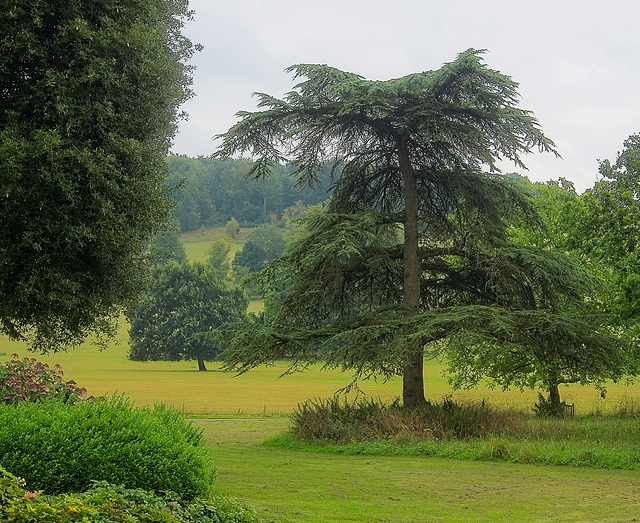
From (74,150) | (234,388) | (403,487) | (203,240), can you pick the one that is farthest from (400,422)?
(203,240)

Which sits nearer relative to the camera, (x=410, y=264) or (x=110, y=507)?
(x=110, y=507)

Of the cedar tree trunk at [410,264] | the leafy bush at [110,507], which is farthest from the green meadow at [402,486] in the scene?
the cedar tree trunk at [410,264]

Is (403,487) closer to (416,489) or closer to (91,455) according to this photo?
(416,489)

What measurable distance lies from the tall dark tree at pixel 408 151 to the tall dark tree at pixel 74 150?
19.0 feet

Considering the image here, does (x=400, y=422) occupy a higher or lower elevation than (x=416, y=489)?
higher

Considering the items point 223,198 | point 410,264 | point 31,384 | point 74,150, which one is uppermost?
point 223,198

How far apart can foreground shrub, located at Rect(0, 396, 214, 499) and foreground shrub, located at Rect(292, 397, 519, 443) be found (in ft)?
34.9

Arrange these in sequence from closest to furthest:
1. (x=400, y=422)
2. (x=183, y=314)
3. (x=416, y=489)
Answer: (x=416, y=489), (x=400, y=422), (x=183, y=314)

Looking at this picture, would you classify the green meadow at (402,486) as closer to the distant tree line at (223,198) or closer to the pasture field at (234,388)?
the pasture field at (234,388)

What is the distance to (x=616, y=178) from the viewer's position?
65.0 feet

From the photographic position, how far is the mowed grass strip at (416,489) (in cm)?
976

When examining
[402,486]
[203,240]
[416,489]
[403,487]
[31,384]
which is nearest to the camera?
[416,489]

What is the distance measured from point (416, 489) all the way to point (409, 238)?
38.0ft

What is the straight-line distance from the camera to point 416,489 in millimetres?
11867
